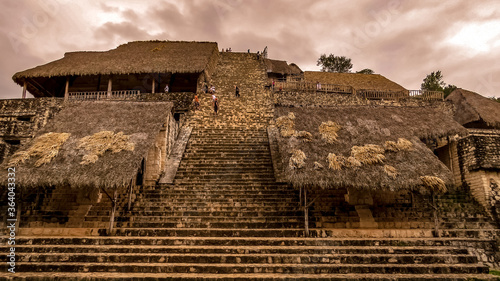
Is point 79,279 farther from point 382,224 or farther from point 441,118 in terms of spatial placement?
point 441,118

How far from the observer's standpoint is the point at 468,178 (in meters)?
10.7

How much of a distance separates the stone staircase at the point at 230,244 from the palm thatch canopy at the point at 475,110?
12.4 metres

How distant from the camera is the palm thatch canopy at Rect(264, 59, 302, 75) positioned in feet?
85.3

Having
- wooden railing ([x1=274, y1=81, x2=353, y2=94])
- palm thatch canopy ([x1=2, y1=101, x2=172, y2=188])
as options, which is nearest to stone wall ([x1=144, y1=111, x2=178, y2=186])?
palm thatch canopy ([x1=2, y1=101, x2=172, y2=188])

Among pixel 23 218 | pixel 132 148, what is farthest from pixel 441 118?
pixel 23 218

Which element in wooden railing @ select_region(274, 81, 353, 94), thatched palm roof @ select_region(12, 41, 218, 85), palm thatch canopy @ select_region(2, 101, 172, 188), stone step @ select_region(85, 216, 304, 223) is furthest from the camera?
wooden railing @ select_region(274, 81, 353, 94)

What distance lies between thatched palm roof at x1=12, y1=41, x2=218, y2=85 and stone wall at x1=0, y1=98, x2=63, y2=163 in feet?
7.68

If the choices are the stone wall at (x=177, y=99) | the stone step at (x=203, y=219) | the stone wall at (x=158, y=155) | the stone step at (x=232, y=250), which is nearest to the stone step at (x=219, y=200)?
the stone step at (x=203, y=219)

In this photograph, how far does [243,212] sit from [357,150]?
3749mm

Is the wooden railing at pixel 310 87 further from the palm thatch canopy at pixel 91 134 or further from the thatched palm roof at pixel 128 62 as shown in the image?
the palm thatch canopy at pixel 91 134

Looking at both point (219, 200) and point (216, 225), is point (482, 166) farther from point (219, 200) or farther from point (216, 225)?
point (216, 225)

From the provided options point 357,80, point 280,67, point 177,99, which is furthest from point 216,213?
point 280,67

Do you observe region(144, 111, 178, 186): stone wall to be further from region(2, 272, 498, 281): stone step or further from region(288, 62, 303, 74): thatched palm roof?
region(288, 62, 303, 74): thatched palm roof

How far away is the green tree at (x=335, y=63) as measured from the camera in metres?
34.0
